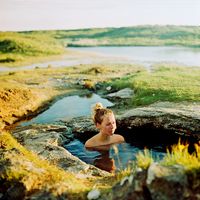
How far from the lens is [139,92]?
2195 cm

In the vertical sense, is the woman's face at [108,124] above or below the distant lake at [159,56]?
above

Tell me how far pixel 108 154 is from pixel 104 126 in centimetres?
99

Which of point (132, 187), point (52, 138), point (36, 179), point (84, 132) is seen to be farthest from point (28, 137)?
point (132, 187)

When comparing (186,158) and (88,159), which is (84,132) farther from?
(186,158)

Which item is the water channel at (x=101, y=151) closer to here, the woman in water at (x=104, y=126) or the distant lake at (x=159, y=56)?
the woman in water at (x=104, y=126)

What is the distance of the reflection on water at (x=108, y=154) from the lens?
11.8 meters

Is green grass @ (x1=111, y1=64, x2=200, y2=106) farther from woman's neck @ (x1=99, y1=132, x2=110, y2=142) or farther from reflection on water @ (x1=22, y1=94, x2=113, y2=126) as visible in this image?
woman's neck @ (x1=99, y1=132, x2=110, y2=142)

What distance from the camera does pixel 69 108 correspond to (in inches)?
818

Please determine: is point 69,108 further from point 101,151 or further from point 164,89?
point 101,151

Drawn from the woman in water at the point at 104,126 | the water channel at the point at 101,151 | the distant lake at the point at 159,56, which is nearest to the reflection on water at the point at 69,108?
the water channel at the point at 101,151

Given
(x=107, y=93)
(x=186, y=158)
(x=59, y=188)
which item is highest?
(x=186, y=158)

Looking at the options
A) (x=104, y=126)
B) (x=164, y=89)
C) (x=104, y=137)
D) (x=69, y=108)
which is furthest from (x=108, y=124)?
(x=164, y=89)

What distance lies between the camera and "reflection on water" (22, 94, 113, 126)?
18.7 meters

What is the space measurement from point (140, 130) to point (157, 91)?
7126mm
